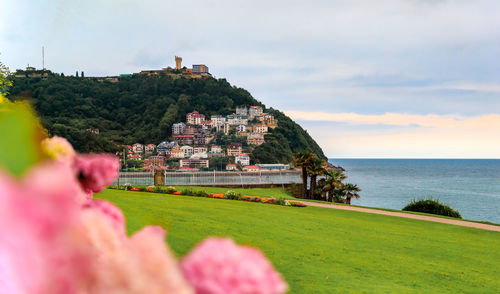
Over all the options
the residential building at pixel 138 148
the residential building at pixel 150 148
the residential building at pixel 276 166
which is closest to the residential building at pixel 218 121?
the residential building at pixel 150 148

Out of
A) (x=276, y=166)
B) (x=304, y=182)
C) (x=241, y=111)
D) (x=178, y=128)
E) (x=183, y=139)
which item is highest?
(x=241, y=111)

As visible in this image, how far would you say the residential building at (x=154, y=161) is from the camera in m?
50.7

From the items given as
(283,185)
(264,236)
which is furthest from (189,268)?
(283,185)

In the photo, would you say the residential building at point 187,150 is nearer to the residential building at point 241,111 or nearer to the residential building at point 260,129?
the residential building at point 260,129

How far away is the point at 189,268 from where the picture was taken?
0.31 m

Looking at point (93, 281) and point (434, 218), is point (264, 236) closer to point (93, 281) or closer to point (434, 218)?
point (93, 281)

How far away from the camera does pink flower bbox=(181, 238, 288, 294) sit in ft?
1.02

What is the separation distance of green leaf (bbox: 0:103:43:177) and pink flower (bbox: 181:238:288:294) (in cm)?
15

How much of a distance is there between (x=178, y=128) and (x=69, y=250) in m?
69.1

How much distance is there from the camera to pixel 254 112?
7912cm

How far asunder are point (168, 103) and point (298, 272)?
66508 mm

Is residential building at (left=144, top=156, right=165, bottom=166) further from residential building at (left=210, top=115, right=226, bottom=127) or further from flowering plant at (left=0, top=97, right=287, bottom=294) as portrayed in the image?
flowering plant at (left=0, top=97, right=287, bottom=294)

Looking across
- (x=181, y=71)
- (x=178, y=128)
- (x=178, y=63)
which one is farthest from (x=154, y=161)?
(x=178, y=63)

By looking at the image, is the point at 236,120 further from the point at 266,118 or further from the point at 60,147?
the point at 60,147
